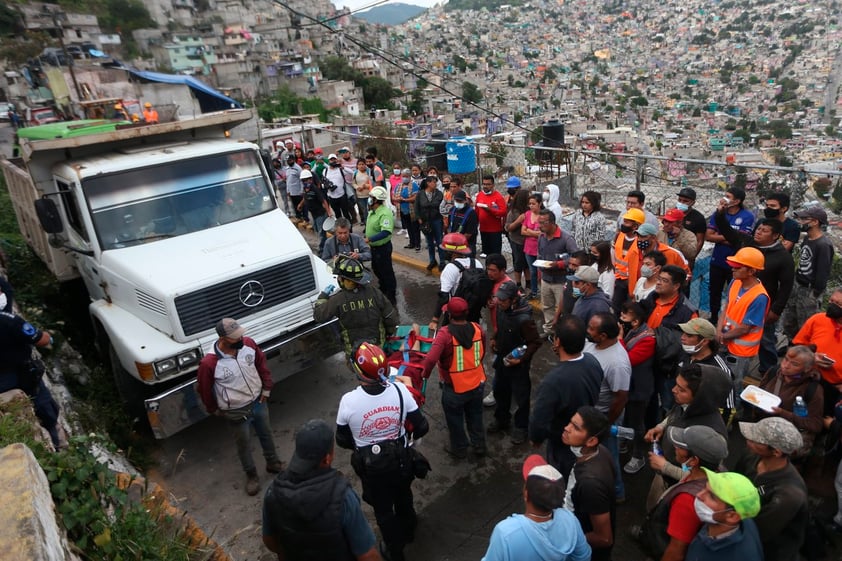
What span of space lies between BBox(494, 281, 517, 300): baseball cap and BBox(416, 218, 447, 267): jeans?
3848mm

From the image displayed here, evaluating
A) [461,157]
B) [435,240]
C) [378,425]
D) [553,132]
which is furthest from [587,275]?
[553,132]

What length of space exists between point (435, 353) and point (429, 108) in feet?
257

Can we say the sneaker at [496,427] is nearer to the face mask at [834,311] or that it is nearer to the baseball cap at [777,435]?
the baseball cap at [777,435]

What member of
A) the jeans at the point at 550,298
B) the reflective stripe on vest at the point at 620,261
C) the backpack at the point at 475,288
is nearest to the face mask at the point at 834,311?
the reflective stripe on vest at the point at 620,261

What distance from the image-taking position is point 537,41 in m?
180

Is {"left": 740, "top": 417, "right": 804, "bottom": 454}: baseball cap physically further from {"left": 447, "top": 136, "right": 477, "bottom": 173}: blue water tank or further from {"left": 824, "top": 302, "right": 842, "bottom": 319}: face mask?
{"left": 447, "top": 136, "right": 477, "bottom": 173}: blue water tank

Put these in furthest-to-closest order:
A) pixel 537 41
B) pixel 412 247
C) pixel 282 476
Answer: pixel 537 41
pixel 412 247
pixel 282 476

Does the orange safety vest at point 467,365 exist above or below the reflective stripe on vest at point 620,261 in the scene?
below

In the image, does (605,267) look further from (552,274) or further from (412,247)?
(412,247)

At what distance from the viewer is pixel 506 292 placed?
4457mm

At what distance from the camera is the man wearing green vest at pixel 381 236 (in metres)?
7.30

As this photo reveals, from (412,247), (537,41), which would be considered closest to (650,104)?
(412,247)

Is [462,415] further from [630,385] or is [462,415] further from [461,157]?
[461,157]

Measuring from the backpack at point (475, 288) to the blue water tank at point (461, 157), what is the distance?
6142 mm
